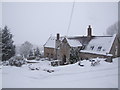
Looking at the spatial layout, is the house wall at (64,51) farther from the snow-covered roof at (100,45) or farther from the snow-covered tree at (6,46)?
the snow-covered tree at (6,46)

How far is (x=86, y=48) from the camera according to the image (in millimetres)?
28859

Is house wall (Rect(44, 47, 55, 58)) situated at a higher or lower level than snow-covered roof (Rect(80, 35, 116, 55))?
lower

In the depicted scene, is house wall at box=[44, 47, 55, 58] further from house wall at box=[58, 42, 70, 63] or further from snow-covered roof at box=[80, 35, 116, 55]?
snow-covered roof at box=[80, 35, 116, 55]

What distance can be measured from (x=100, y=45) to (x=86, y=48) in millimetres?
3032

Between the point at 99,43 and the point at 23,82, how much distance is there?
68.3 feet

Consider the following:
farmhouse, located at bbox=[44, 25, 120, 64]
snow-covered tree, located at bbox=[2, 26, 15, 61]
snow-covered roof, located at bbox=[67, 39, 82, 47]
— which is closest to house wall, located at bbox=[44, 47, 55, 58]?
farmhouse, located at bbox=[44, 25, 120, 64]

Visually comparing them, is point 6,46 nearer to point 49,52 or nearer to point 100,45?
point 49,52

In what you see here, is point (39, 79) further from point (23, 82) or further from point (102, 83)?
point (102, 83)

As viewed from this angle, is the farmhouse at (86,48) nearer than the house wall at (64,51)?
Yes

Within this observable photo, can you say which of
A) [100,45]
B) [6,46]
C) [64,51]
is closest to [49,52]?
[64,51]

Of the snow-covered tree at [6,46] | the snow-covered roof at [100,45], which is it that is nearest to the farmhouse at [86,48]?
the snow-covered roof at [100,45]

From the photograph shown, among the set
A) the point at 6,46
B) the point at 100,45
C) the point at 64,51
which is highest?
the point at 100,45

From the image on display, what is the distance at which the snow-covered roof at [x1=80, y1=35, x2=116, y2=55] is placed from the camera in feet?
82.1

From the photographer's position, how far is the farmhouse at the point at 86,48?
24.6 meters
